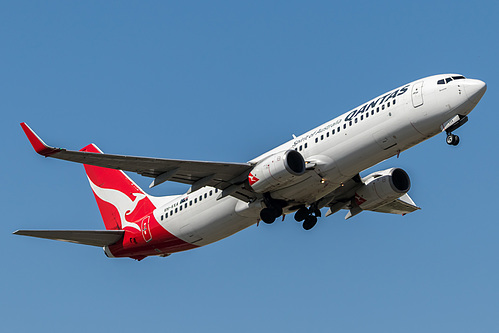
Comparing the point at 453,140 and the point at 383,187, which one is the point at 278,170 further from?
the point at 453,140

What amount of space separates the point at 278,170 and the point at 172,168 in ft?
16.5

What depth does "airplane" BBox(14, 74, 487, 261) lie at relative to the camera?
116 feet

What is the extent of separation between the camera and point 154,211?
143 ft

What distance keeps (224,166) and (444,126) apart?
1033cm

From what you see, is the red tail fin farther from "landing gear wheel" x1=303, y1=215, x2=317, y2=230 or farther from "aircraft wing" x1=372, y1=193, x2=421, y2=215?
"aircraft wing" x1=372, y1=193, x2=421, y2=215

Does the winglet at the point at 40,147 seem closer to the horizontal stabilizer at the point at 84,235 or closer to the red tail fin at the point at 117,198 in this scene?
the horizontal stabilizer at the point at 84,235

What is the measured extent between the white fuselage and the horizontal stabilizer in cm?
842

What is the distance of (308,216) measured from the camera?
41.2 m

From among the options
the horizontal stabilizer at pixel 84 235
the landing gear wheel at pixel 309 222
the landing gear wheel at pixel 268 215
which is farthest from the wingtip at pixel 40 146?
the landing gear wheel at pixel 309 222

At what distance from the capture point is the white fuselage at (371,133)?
35250 mm

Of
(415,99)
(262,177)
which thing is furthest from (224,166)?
(415,99)

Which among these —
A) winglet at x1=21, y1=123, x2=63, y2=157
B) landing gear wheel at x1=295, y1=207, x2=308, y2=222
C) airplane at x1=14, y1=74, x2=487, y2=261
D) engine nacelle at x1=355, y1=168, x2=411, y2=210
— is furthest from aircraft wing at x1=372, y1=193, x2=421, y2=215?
winglet at x1=21, y1=123, x2=63, y2=157

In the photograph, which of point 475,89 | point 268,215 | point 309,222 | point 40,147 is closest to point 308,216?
point 309,222

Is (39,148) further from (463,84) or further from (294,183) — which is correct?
(463,84)
